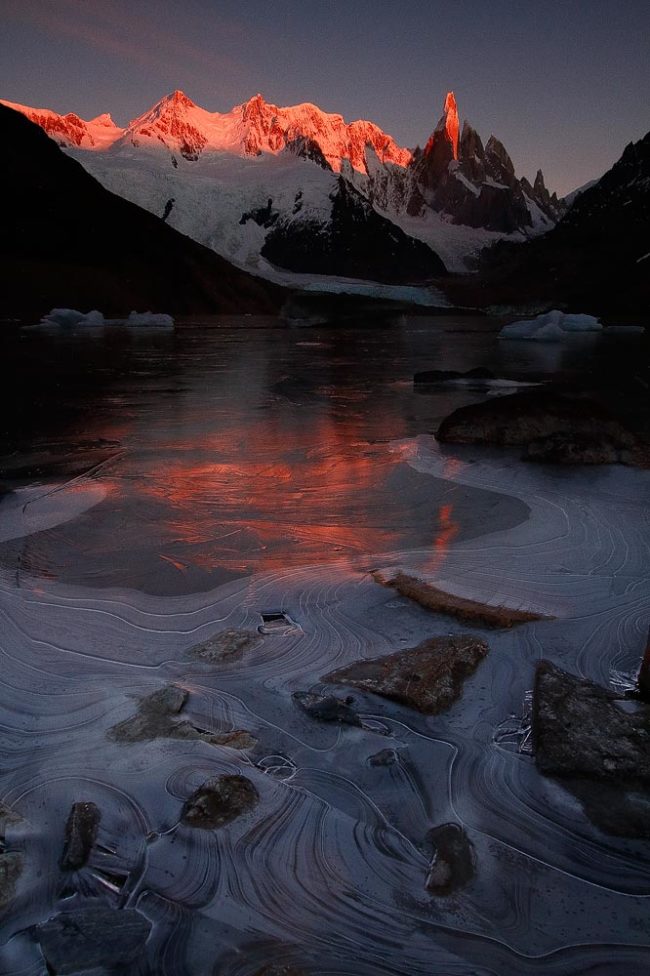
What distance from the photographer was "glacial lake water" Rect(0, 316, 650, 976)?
2131 millimetres

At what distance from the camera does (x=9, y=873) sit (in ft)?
7.39

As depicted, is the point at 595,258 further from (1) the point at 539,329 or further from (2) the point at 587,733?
(2) the point at 587,733

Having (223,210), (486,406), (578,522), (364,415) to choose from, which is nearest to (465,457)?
(486,406)

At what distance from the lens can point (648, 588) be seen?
454 centimetres

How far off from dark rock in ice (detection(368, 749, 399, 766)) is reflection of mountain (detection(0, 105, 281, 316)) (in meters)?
70.0

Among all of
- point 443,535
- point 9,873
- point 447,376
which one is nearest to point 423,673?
point 9,873

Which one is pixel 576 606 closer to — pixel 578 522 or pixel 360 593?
pixel 360 593

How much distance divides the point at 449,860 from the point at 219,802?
2.85 ft

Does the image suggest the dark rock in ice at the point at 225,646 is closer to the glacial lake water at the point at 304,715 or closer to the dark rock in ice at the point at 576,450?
the glacial lake water at the point at 304,715

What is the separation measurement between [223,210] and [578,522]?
476 ft

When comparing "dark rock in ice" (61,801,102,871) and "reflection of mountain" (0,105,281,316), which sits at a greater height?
"reflection of mountain" (0,105,281,316)

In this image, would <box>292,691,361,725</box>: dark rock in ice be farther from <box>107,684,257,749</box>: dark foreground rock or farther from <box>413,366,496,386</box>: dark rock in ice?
<box>413,366,496,386</box>: dark rock in ice

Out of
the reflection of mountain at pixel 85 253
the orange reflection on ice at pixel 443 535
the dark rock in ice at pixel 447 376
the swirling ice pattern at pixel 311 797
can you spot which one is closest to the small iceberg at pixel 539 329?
the dark rock in ice at pixel 447 376

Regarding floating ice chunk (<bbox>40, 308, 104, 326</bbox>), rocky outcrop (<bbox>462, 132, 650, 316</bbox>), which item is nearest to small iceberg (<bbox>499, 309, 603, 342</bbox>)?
floating ice chunk (<bbox>40, 308, 104, 326</bbox>)
